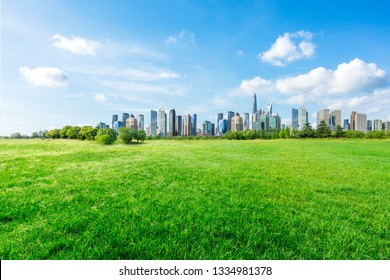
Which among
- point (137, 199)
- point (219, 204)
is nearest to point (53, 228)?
point (137, 199)

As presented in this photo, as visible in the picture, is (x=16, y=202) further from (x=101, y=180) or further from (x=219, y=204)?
(x=219, y=204)

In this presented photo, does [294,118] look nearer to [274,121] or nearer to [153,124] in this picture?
[274,121]

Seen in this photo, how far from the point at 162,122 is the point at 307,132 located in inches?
2178

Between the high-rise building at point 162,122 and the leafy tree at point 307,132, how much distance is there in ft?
167

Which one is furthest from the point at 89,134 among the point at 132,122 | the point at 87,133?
the point at 132,122

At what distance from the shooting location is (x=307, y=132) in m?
67.2

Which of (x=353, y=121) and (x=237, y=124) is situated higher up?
(x=353, y=121)

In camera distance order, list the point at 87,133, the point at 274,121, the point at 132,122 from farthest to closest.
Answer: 1. the point at 274,121
2. the point at 132,122
3. the point at 87,133

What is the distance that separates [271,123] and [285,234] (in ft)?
395

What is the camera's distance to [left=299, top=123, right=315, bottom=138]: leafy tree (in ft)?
218

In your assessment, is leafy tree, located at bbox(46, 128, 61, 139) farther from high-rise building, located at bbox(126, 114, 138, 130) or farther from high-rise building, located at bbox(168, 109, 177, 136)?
high-rise building, located at bbox(168, 109, 177, 136)

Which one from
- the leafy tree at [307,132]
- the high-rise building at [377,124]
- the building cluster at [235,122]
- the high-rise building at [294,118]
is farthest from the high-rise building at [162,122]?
the high-rise building at [377,124]

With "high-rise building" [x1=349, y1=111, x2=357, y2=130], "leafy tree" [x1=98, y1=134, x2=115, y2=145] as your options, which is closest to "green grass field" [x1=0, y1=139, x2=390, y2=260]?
"leafy tree" [x1=98, y1=134, x2=115, y2=145]

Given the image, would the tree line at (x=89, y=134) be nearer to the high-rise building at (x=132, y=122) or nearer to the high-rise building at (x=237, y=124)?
the high-rise building at (x=132, y=122)
